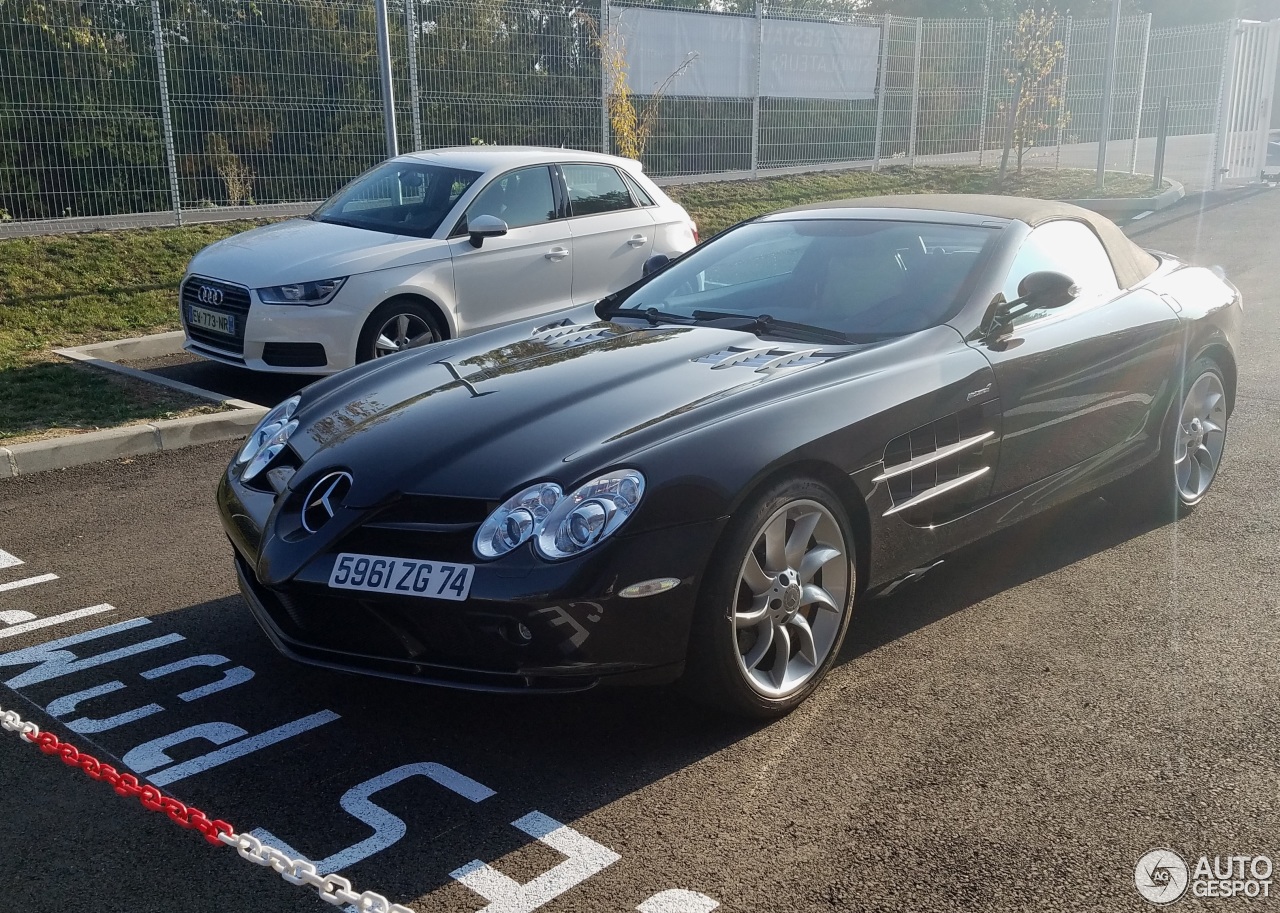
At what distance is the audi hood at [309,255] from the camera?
8188mm

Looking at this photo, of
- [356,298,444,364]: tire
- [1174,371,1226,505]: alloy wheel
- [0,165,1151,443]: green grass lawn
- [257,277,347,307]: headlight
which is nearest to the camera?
[1174,371,1226,505]: alloy wheel

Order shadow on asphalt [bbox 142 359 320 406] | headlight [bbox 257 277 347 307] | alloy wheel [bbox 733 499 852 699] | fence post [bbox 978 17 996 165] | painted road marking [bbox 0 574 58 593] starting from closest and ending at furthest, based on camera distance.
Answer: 1. alloy wheel [bbox 733 499 852 699]
2. painted road marking [bbox 0 574 58 593]
3. headlight [bbox 257 277 347 307]
4. shadow on asphalt [bbox 142 359 320 406]
5. fence post [bbox 978 17 996 165]

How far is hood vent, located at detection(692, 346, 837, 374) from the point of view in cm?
415

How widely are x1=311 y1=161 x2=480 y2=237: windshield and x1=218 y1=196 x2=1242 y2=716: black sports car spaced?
385 centimetres

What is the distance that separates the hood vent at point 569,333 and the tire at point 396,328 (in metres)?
3.47

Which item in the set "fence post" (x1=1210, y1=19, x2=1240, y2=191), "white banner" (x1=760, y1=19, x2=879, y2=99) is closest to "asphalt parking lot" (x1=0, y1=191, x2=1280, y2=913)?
"white banner" (x1=760, y1=19, x2=879, y2=99)

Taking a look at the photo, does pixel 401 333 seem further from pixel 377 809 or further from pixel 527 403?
pixel 377 809

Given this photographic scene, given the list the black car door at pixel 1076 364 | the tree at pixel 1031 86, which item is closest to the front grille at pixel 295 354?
→ the black car door at pixel 1076 364

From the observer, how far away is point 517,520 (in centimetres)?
339

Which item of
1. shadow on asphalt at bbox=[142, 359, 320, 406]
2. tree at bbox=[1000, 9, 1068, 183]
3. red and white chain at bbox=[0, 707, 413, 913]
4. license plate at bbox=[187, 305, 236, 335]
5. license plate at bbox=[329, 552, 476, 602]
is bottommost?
shadow on asphalt at bbox=[142, 359, 320, 406]

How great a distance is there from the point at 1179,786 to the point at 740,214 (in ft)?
47.3

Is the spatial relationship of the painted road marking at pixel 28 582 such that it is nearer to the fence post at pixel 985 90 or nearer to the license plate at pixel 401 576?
the license plate at pixel 401 576

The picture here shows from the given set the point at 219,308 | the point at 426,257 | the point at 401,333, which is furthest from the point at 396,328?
the point at 219,308

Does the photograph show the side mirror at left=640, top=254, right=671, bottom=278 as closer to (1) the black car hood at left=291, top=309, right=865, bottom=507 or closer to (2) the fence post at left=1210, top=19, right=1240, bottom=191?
(1) the black car hood at left=291, top=309, right=865, bottom=507
